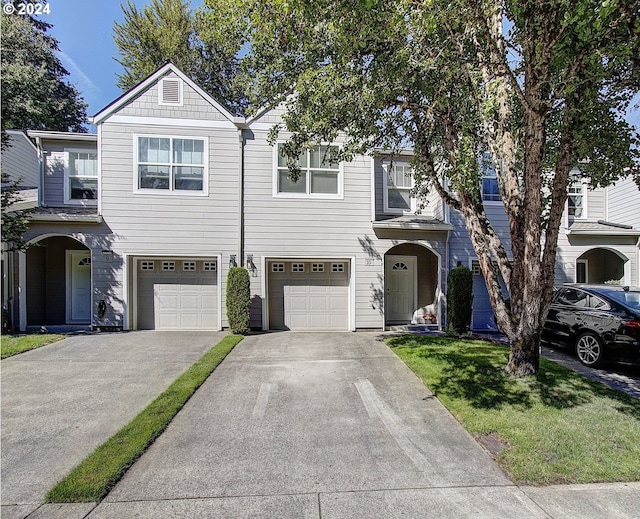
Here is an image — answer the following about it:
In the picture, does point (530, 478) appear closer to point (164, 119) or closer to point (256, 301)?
point (256, 301)

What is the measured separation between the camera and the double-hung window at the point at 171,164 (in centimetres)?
998

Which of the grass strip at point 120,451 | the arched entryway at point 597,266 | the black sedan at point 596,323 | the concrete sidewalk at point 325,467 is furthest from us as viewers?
the arched entryway at point 597,266

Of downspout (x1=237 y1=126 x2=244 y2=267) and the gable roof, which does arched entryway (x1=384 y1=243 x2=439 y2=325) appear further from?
the gable roof

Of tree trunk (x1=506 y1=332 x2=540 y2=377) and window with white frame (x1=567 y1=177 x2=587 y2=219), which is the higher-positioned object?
window with white frame (x1=567 y1=177 x2=587 y2=219)

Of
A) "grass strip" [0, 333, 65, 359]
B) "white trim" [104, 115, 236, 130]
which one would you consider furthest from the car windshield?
"grass strip" [0, 333, 65, 359]

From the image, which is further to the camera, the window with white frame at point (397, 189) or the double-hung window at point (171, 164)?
the window with white frame at point (397, 189)

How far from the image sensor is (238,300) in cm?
945

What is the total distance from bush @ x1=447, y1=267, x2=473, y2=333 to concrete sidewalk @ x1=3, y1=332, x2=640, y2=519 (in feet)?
15.9

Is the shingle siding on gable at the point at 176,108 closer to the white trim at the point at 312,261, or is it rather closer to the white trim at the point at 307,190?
the white trim at the point at 307,190

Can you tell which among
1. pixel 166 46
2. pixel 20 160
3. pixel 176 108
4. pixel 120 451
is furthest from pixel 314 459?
pixel 166 46

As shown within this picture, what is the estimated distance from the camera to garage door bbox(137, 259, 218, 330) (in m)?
10.2

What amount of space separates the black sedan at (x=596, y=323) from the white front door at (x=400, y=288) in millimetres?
4225

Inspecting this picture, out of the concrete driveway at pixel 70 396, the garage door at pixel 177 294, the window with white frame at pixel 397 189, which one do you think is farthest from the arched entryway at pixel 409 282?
the concrete driveway at pixel 70 396

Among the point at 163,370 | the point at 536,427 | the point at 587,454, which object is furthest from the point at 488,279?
the point at 163,370
